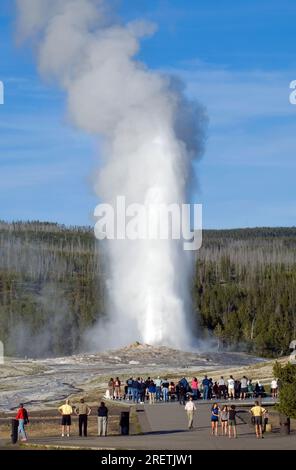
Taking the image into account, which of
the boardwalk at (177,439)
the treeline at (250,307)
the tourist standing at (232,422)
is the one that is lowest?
the boardwalk at (177,439)

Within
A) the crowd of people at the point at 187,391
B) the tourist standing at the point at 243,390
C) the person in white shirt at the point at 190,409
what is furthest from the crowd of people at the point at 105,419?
the tourist standing at the point at 243,390

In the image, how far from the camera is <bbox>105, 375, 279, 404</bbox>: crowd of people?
137 ft

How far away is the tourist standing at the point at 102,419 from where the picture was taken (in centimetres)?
2919

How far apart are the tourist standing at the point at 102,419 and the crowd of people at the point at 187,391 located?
10.9m

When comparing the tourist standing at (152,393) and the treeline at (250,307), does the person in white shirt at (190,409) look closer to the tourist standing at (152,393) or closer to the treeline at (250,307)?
the tourist standing at (152,393)

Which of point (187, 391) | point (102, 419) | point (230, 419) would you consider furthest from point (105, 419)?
point (187, 391)

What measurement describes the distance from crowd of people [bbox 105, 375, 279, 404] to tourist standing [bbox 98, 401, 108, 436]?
10926 millimetres

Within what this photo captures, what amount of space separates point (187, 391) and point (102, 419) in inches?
496

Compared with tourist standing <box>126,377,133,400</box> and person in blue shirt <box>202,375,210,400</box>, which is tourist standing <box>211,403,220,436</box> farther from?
tourist standing <box>126,377,133,400</box>

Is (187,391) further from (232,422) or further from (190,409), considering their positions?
(232,422)

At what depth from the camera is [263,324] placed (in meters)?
104

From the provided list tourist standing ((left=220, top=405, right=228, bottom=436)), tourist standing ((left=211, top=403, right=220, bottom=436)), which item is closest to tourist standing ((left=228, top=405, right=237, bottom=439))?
tourist standing ((left=220, top=405, right=228, bottom=436))

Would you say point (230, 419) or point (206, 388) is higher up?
point (206, 388)

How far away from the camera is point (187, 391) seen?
4178cm
